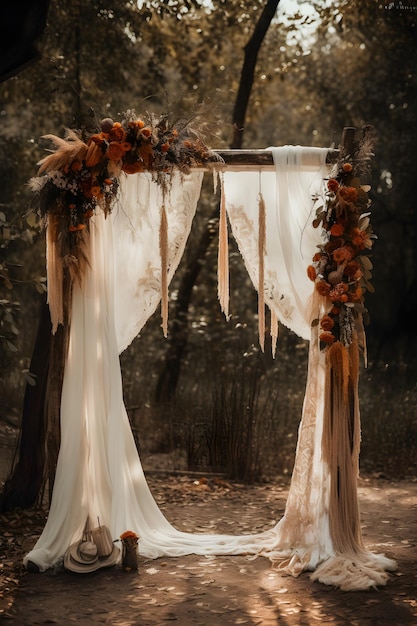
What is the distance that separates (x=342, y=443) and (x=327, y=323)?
671 millimetres

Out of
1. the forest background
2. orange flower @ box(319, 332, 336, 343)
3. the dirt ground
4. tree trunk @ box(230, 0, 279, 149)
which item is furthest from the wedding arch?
tree trunk @ box(230, 0, 279, 149)

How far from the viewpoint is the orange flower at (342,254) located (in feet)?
14.8

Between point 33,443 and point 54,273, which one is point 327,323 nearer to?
point 54,273

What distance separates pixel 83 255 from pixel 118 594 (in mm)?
1862

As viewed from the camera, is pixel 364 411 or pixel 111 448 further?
pixel 364 411

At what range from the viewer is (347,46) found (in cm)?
1141

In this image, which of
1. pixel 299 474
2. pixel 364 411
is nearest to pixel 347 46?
pixel 364 411

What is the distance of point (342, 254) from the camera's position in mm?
4520

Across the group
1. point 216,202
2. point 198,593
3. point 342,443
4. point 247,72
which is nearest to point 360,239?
point 342,443

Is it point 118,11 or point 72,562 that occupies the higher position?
point 118,11

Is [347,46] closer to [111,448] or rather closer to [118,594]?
[111,448]

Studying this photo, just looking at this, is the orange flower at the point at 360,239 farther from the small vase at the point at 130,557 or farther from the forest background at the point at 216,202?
the forest background at the point at 216,202

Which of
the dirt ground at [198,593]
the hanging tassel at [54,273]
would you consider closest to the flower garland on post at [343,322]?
the dirt ground at [198,593]

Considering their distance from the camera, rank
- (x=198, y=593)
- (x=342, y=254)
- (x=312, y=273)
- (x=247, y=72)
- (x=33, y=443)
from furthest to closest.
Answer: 1. (x=247, y=72)
2. (x=33, y=443)
3. (x=312, y=273)
4. (x=342, y=254)
5. (x=198, y=593)
